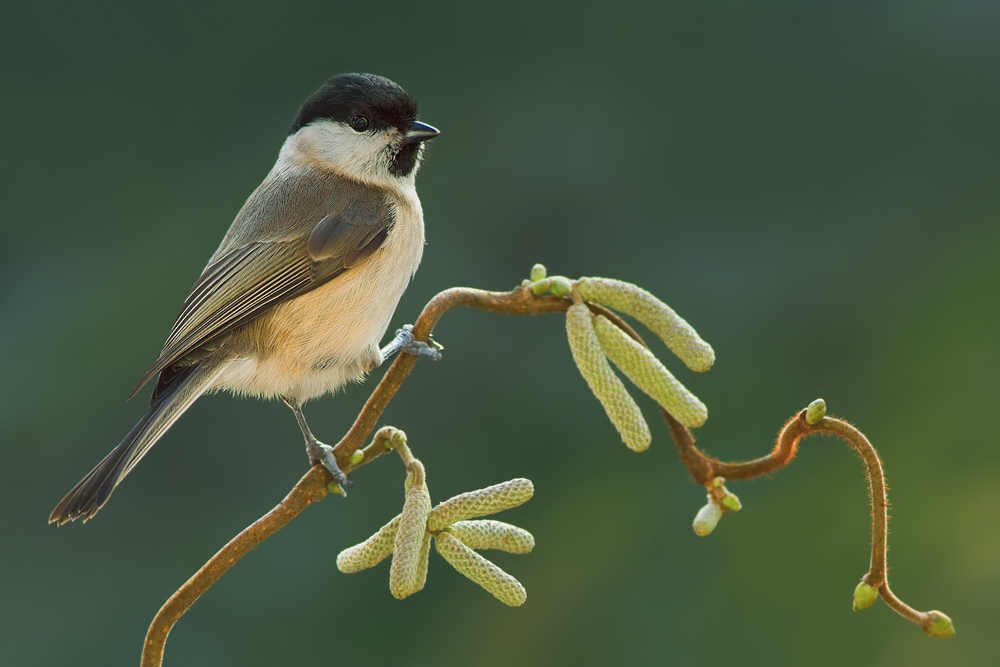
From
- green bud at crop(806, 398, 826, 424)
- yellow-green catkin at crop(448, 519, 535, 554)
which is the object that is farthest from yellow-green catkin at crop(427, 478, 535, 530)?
green bud at crop(806, 398, 826, 424)

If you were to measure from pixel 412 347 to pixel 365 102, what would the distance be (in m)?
0.61

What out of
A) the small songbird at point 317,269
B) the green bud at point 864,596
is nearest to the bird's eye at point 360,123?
the small songbird at point 317,269

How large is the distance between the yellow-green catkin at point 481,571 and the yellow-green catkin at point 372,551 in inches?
2.1

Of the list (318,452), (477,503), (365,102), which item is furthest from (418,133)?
(477,503)

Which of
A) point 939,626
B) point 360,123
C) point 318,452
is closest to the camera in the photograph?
point 939,626

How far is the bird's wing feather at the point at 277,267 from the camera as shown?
1.31 m

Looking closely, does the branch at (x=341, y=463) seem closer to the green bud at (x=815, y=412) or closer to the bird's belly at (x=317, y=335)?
the green bud at (x=815, y=412)

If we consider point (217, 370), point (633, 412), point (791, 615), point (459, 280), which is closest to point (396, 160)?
point (217, 370)

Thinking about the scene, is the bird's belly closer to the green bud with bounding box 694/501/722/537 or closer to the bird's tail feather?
the bird's tail feather

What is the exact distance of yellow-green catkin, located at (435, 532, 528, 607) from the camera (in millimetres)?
853

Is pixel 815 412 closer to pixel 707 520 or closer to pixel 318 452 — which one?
pixel 707 520

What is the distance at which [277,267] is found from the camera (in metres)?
1.38

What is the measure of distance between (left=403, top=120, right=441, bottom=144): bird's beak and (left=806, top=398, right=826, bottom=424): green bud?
2.64 feet

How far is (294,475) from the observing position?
2.14 meters
